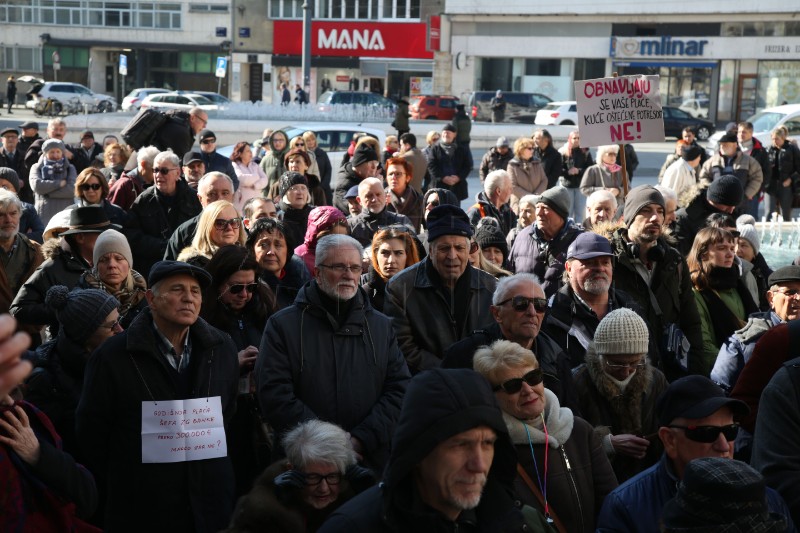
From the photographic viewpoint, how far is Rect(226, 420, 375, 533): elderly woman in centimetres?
404

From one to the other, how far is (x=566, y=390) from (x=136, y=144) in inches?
280

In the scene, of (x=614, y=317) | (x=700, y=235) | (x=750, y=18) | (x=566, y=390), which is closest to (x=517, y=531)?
(x=566, y=390)

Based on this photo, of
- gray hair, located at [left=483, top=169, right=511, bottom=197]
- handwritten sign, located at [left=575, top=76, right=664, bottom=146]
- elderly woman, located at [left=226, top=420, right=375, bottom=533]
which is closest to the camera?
elderly woman, located at [left=226, top=420, right=375, bottom=533]

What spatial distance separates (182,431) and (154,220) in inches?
170

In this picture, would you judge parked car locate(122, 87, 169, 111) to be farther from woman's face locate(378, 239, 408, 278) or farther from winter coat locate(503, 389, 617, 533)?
winter coat locate(503, 389, 617, 533)

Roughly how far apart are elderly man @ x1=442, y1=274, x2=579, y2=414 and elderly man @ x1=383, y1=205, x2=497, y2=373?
0.70 metres

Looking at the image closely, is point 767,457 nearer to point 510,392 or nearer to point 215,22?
point 510,392

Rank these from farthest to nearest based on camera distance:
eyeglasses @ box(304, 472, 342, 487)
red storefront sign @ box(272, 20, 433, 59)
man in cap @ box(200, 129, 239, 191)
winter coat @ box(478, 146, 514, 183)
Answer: red storefront sign @ box(272, 20, 433, 59) < winter coat @ box(478, 146, 514, 183) < man in cap @ box(200, 129, 239, 191) < eyeglasses @ box(304, 472, 342, 487)

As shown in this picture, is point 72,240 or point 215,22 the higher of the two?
point 215,22

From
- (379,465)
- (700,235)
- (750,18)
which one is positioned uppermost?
(750,18)

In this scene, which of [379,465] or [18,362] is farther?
[379,465]

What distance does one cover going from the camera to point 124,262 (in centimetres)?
630

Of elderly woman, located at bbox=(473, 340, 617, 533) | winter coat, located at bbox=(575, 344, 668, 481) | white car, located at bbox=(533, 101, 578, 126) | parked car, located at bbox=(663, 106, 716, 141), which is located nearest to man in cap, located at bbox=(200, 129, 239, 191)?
winter coat, located at bbox=(575, 344, 668, 481)

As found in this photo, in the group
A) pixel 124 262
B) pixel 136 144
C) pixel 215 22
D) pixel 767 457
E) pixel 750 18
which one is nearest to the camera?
pixel 767 457
